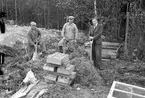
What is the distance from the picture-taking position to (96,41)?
6176 millimetres

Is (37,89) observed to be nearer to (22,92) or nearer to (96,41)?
(22,92)

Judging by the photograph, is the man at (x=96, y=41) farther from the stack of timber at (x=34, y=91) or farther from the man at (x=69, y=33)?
the stack of timber at (x=34, y=91)

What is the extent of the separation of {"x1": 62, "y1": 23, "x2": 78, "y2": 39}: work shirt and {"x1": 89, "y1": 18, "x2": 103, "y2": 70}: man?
0.91 meters

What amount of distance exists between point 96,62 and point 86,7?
4502mm

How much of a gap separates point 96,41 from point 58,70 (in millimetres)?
2348

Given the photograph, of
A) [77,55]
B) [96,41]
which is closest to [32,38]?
[77,55]

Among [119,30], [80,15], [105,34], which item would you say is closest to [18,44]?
[80,15]

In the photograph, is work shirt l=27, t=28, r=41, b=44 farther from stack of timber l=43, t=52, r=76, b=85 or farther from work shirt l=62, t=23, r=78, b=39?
stack of timber l=43, t=52, r=76, b=85

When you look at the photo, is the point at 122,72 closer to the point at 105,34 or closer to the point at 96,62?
the point at 96,62

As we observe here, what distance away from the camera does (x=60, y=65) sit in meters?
4.30

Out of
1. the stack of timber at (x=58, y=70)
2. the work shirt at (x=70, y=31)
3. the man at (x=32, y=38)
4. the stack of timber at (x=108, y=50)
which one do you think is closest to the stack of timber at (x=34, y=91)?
the stack of timber at (x=58, y=70)

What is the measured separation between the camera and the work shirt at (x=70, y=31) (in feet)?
22.8

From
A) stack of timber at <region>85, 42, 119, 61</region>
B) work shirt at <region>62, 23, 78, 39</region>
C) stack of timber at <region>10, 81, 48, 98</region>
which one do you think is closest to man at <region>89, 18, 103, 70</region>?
stack of timber at <region>85, 42, 119, 61</region>

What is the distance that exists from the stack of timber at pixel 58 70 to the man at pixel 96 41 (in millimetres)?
2074
